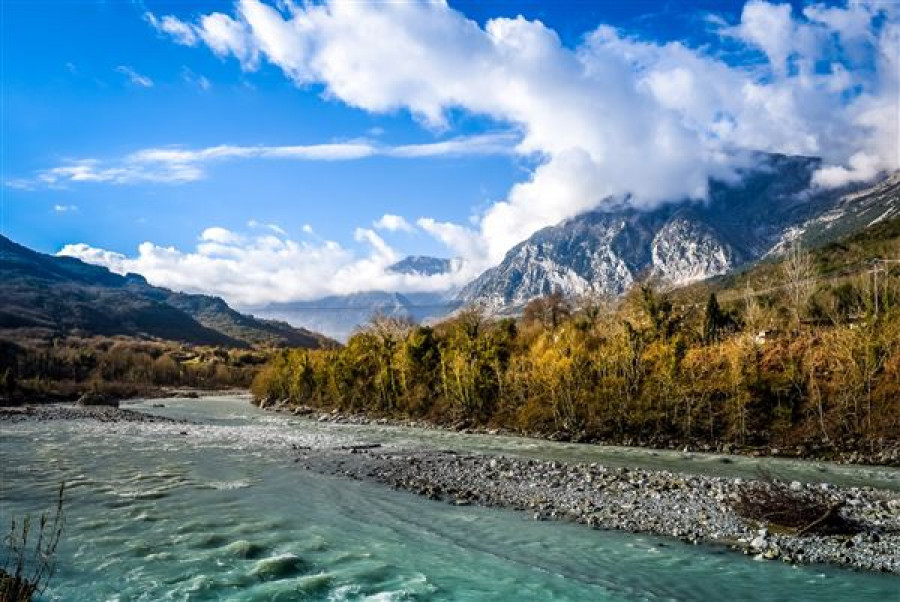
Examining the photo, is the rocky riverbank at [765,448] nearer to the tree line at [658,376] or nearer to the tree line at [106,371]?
the tree line at [658,376]

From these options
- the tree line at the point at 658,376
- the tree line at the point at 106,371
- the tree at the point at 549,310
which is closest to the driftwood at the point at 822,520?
the tree line at the point at 658,376

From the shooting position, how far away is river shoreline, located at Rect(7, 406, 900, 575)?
17.3m

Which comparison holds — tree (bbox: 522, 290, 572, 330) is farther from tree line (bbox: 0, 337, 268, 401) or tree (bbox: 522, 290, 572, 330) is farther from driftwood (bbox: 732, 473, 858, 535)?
driftwood (bbox: 732, 473, 858, 535)

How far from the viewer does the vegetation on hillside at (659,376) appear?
1775 inches

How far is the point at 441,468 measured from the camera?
31.2 meters

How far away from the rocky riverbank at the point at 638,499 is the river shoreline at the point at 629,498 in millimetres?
30

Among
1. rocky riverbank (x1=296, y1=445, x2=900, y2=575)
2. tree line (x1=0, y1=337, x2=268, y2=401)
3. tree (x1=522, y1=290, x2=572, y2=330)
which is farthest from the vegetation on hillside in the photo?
tree line (x1=0, y1=337, x2=268, y2=401)

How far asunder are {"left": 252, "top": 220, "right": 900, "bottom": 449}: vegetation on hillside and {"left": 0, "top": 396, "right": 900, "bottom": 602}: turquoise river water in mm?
15838

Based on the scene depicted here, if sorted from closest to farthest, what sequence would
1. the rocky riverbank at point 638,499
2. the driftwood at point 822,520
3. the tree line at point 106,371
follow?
the rocky riverbank at point 638,499
the driftwood at point 822,520
the tree line at point 106,371

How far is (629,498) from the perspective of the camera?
23.5m

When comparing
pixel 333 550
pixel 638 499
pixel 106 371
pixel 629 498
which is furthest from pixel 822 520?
Result: pixel 106 371

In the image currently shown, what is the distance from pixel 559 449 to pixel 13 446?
35538 mm

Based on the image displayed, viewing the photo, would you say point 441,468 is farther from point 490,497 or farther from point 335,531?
point 335,531

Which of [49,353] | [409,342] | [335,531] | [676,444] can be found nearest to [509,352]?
[409,342]
